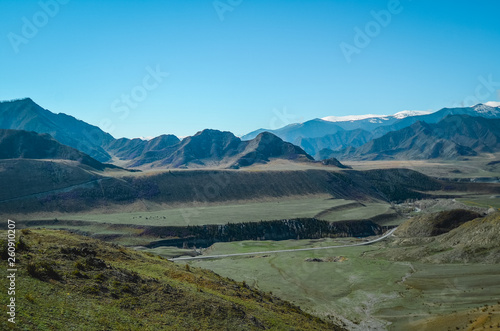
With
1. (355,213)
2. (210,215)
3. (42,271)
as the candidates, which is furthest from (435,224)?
(42,271)

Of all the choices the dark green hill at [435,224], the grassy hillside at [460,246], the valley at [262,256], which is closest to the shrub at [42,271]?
the valley at [262,256]

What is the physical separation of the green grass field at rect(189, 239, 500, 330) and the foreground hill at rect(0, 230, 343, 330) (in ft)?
53.8

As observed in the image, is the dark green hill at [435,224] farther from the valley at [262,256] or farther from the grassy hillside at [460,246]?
the grassy hillside at [460,246]

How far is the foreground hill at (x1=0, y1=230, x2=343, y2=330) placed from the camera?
1117 inches

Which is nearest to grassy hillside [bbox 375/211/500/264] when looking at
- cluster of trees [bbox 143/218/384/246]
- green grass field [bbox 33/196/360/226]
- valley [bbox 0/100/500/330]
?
valley [bbox 0/100/500/330]

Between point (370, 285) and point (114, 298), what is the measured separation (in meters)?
56.6

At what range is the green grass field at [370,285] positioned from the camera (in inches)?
2269

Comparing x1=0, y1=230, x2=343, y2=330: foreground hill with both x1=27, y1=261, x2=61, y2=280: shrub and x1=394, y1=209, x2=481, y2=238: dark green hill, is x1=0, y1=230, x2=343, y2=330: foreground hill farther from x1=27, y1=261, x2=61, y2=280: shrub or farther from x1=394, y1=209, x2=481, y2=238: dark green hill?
x1=394, y1=209, x2=481, y2=238: dark green hill

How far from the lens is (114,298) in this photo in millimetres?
34156

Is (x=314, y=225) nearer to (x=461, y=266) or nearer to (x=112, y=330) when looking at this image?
(x=461, y=266)

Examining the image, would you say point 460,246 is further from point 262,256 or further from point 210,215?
point 210,215

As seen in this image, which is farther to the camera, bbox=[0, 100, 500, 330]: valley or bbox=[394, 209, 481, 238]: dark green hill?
bbox=[394, 209, 481, 238]: dark green hill

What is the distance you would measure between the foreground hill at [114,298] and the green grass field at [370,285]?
16409 millimetres

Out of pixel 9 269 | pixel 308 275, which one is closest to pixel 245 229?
pixel 308 275
